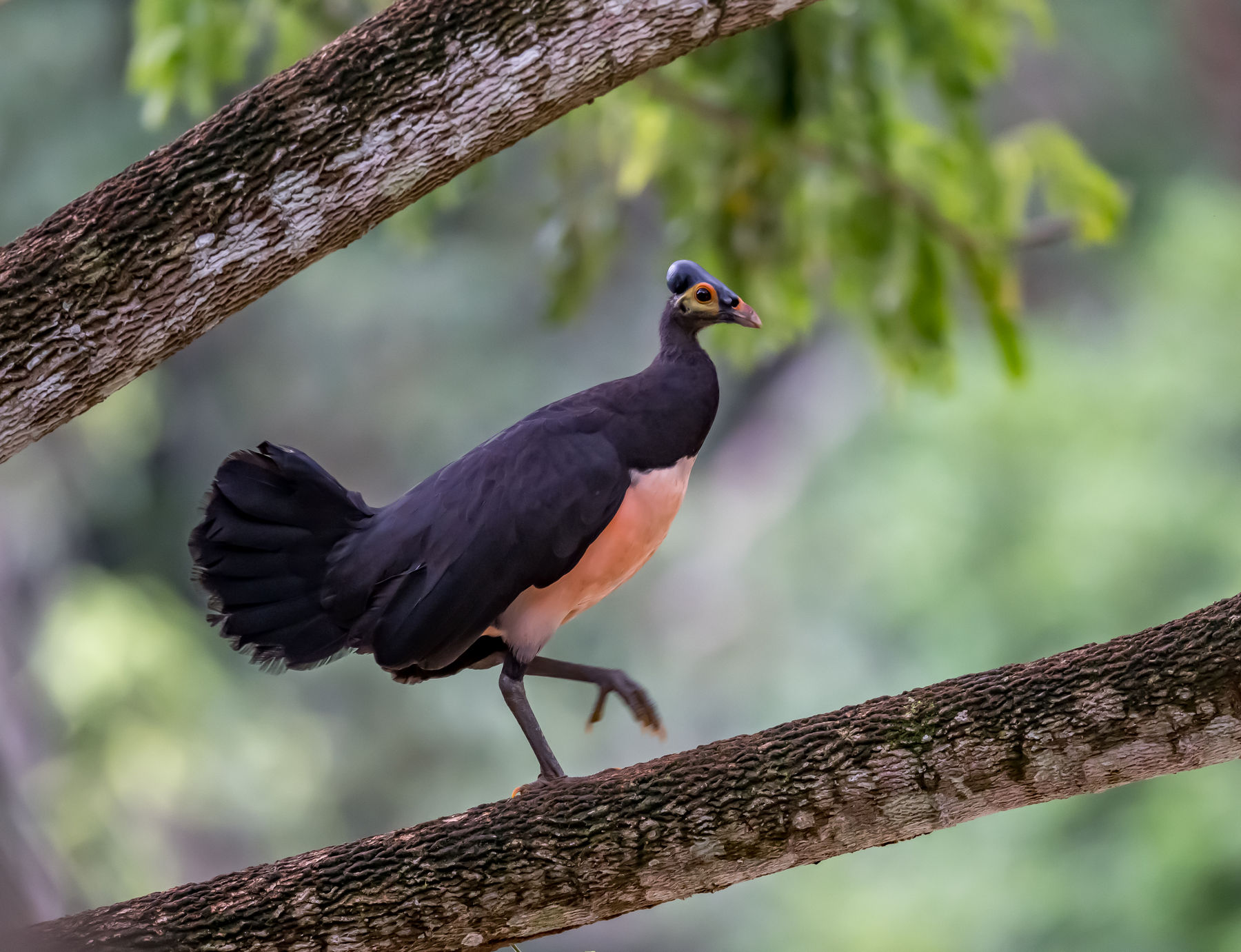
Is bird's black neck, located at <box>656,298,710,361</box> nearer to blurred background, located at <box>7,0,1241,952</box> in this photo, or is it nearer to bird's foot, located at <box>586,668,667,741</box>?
bird's foot, located at <box>586,668,667,741</box>

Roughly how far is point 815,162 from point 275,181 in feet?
8.07

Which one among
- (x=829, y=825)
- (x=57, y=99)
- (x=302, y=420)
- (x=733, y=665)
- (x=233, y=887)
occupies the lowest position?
(x=733, y=665)

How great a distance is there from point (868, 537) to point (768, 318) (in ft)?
17.6

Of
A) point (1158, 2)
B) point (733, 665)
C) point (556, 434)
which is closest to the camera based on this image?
point (556, 434)

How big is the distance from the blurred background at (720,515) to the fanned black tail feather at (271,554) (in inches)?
80.5

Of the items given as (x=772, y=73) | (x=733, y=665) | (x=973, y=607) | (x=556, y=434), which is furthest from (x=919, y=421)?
(x=556, y=434)

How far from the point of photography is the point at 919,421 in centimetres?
950

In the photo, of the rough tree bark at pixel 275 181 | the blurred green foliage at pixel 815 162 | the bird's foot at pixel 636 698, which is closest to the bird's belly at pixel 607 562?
the bird's foot at pixel 636 698

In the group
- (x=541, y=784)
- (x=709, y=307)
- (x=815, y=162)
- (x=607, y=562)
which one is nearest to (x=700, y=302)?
(x=709, y=307)

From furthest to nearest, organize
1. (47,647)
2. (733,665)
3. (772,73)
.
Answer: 1. (733,665)
2. (47,647)
3. (772,73)

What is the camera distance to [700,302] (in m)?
2.49

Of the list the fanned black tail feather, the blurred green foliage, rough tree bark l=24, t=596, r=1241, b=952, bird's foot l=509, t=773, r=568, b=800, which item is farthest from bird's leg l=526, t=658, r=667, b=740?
the blurred green foliage

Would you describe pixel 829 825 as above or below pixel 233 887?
below

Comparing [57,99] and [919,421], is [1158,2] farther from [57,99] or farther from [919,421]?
[57,99]
